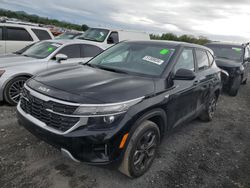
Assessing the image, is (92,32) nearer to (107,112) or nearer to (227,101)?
(227,101)

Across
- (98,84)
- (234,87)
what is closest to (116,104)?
(98,84)

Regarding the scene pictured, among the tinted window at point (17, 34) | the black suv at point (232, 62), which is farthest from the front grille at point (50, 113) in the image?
the black suv at point (232, 62)

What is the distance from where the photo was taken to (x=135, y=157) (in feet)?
8.45

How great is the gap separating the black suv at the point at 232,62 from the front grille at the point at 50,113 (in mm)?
6490

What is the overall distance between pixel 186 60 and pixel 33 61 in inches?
142

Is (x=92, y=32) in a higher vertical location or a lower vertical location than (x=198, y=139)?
higher

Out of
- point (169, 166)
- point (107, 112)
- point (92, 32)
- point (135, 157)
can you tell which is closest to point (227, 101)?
point (169, 166)

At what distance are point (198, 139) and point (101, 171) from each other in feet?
7.13

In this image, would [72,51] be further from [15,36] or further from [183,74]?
[183,74]

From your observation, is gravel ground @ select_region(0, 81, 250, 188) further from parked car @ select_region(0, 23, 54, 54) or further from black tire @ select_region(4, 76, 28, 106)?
parked car @ select_region(0, 23, 54, 54)

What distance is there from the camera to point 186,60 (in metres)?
3.47

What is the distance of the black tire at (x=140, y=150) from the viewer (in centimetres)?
243

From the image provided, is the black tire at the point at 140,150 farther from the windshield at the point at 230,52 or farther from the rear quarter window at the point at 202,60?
the windshield at the point at 230,52

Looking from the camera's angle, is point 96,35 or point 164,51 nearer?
point 164,51
